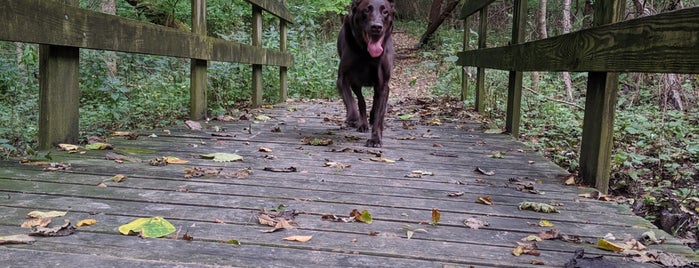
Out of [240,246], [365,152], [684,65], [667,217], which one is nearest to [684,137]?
[667,217]

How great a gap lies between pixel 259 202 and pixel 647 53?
1598 mm

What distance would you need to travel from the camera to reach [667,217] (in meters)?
2.56

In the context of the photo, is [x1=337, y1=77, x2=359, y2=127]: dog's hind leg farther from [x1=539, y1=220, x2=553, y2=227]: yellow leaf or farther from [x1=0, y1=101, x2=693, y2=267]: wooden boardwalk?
[x1=539, y1=220, x2=553, y2=227]: yellow leaf

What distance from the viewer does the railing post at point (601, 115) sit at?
246 cm

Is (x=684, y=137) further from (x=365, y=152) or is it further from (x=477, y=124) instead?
(x=365, y=152)

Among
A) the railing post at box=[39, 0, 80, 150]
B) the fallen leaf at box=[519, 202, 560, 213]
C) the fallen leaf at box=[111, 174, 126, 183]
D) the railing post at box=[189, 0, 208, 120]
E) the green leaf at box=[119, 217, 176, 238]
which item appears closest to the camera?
the green leaf at box=[119, 217, 176, 238]

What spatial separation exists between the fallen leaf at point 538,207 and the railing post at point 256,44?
466 centimetres

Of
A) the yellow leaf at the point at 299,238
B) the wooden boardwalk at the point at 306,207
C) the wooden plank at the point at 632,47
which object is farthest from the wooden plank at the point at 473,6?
the yellow leaf at the point at 299,238

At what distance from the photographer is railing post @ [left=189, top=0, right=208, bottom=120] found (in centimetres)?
446

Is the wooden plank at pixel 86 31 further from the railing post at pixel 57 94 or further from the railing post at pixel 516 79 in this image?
the railing post at pixel 516 79

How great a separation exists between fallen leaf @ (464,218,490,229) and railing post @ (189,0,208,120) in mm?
3288

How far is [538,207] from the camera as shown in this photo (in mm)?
2139

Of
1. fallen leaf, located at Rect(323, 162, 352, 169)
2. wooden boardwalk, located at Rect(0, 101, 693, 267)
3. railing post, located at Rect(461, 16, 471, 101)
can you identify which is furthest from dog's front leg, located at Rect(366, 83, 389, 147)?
railing post, located at Rect(461, 16, 471, 101)

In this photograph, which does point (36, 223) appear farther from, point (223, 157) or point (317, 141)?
point (317, 141)
